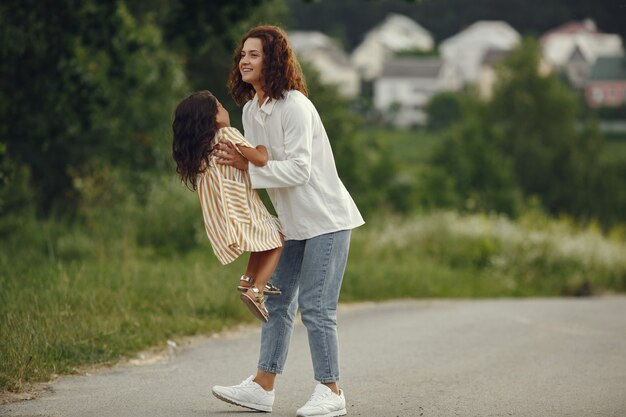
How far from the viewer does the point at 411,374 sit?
7469mm

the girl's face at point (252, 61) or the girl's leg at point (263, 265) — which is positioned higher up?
the girl's face at point (252, 61)

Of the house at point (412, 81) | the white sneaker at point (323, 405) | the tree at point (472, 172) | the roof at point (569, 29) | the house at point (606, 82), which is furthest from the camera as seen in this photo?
the roof at point (569, 29)

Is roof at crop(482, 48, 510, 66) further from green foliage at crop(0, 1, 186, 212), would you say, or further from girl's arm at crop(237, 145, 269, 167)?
girl's arm at crop(237, 145, 269, 167)

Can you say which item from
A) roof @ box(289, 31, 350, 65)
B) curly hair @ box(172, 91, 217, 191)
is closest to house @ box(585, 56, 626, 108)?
roof @ box(289, 31, 350, 65)

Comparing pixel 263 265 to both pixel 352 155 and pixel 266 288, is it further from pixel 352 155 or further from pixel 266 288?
pixel 352 155

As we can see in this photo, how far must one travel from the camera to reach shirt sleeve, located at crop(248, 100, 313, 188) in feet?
18.5

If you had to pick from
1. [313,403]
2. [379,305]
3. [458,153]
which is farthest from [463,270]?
[458,153]

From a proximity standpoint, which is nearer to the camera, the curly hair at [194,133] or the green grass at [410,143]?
the curly hair at [194,133]

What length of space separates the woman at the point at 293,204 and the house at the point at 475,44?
14023cm

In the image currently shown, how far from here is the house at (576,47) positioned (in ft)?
468

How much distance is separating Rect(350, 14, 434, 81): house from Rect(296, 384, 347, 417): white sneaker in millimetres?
137824

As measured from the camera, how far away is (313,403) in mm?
5879

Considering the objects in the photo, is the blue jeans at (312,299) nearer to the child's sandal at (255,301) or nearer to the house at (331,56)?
the child's sandal at (255,301)

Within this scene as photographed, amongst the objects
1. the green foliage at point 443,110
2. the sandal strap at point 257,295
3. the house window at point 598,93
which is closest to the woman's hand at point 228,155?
the sandal strap at point 257,295
